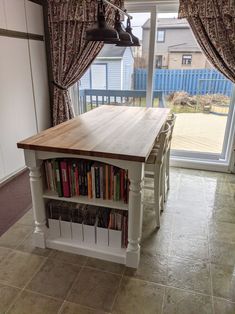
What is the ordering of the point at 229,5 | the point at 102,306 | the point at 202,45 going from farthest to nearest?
the point at 202,45 < the point at 229,5 < the point at 102,306

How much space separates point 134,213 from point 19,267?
966 millimetres

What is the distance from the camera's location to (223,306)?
5.25 feet

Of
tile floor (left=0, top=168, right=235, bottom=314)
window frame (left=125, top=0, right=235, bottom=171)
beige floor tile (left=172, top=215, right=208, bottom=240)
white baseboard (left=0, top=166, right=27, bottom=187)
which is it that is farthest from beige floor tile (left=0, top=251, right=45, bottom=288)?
window frame (left=125, top=0, right=235, bottom=171)

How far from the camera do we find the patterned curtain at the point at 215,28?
2.91 m

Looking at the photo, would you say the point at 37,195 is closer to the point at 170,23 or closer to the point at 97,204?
the point at 97,204

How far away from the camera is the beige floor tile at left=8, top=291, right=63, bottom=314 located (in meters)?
1.55

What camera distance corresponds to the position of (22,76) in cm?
331

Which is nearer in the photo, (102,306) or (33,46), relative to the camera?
(102,306)

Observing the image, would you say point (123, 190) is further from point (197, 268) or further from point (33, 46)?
point (33, 46)

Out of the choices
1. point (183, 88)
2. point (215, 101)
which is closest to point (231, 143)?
point (215, 101)

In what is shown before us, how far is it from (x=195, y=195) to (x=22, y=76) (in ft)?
8.76

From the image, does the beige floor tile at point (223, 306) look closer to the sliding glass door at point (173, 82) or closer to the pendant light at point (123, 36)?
the pendant light at point (123, 36)

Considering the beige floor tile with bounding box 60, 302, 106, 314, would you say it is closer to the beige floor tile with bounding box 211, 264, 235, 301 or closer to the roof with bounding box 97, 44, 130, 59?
the beige floor tile with bounding box 211, 264, 235, 301

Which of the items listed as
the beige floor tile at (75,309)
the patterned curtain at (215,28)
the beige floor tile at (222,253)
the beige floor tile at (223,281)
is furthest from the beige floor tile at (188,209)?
the patterned curtain at (215,28)
